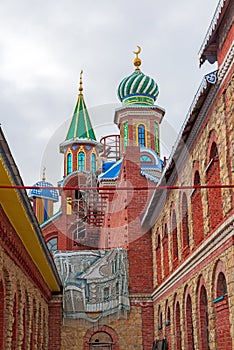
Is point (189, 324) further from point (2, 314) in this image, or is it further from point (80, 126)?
point (80, 126)

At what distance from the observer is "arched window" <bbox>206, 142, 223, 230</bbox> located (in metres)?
10.9

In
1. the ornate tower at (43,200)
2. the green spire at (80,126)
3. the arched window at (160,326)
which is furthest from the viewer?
the ornate tower at (43,200)

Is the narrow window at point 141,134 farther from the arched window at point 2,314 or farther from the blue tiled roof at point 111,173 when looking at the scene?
the arched window at point 2,314

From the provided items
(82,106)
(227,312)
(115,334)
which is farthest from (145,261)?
(82,106)

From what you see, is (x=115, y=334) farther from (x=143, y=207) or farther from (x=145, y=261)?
(x=143, y=207)

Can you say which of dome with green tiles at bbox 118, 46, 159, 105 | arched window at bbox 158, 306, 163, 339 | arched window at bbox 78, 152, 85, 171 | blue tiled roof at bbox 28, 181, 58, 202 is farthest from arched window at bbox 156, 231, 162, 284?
blue tiled roof at bbox 28, 181, 58, 202

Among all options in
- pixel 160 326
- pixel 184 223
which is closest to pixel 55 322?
pixel 160 326

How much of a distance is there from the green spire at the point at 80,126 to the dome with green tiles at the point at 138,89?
737 centimetres

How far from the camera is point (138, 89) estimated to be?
35.6 m

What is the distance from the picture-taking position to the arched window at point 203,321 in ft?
41.5

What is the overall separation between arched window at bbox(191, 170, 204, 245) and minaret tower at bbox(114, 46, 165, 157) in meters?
22.1

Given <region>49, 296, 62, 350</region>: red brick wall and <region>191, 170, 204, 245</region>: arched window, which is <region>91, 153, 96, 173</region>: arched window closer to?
<region>49, 296, 62, 350</region>: red brick wall

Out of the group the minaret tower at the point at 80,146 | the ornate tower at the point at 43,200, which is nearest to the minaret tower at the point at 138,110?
the minaret tower at the point at 80,146

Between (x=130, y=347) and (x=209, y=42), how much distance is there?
45.3ft
